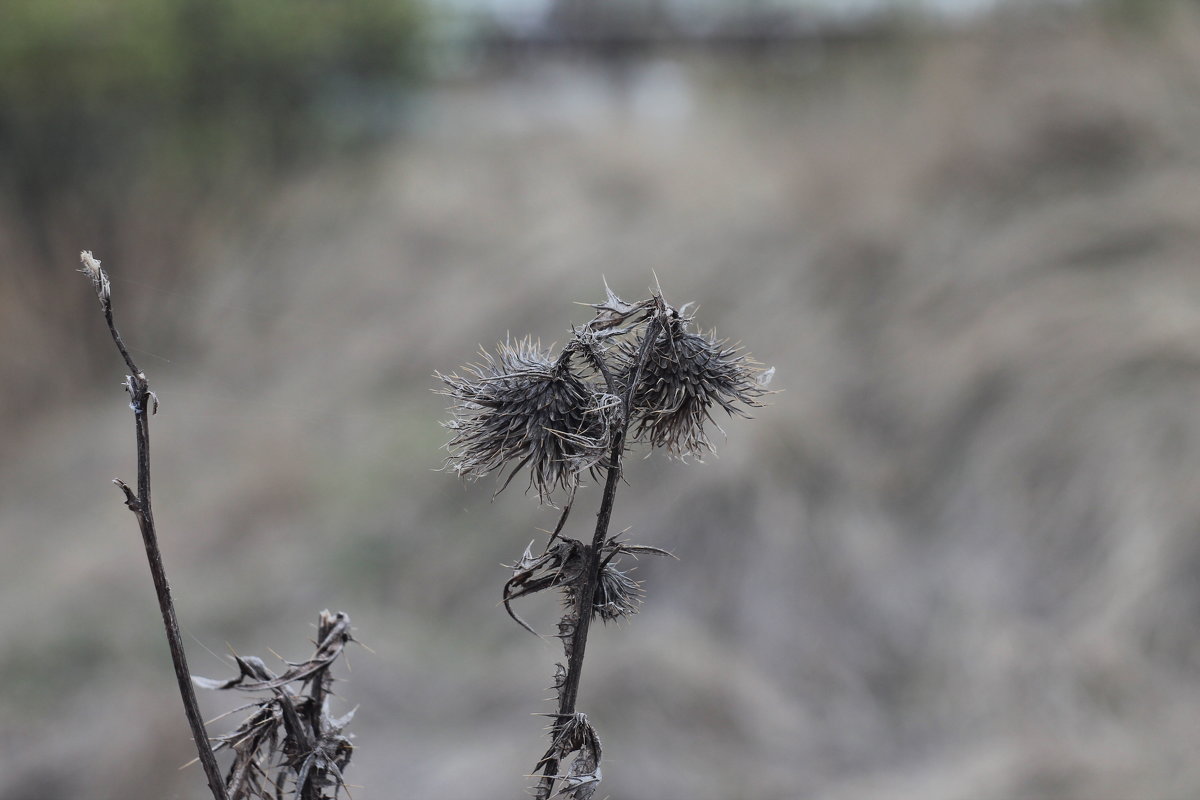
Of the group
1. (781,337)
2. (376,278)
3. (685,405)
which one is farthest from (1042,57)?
(685,405)

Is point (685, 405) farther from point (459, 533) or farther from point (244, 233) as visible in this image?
point (244, 233)

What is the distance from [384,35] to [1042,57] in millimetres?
8778

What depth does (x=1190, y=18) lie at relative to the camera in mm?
7539


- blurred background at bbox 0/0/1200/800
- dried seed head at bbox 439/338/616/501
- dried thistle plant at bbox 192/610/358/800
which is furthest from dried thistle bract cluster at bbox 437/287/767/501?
blurred background at bbox 0/0/1200/800

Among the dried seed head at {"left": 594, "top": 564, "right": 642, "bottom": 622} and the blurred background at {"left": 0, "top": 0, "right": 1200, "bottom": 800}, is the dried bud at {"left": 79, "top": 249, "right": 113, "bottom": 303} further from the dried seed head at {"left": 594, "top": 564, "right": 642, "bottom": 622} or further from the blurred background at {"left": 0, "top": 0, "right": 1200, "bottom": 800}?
the blurred background at {"left": 0, "top": 0, "right": 1200, "bottom": 800}

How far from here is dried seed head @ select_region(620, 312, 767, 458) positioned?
0.88m

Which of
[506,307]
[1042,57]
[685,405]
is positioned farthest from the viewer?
[506,307]

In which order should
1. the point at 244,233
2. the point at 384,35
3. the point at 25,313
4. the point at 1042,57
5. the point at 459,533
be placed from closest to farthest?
the point at 459,533, the point at 1042,57, the point at 25,313, the point at 244,233, the point at 384,35

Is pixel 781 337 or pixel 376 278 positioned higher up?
pixel 376 278

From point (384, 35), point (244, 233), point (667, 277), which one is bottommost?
point (667, 277)

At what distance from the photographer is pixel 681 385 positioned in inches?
35.5

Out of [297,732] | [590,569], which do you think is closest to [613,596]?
[590,569]

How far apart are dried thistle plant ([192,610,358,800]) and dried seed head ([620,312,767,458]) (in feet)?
1.07

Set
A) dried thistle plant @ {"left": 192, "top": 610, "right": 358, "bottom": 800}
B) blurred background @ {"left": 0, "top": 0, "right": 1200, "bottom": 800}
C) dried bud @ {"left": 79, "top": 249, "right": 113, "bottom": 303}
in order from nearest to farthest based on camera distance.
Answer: dried bud @ {"left": 79, "top": 249, "right": 113, "bottom": 303}
dried thistle plant @ {"left": 192, "top": 610, "right": 358, "bottom": 800}
blurred background @ {"left": 0, "top": 0, "right": 1200, "bottom": 800}
